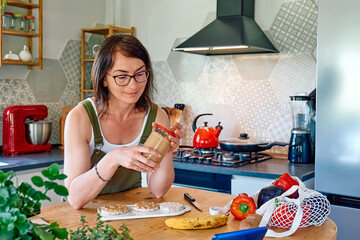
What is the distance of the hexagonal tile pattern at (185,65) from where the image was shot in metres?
3.65

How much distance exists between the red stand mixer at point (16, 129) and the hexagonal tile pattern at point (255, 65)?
1664 millimetres

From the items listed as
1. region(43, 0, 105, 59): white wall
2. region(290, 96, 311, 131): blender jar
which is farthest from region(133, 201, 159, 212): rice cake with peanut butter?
region(43, 0, 105, 59): white wall

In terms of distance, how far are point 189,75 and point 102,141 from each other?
2028mm

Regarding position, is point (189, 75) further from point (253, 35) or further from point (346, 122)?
point (346, 122)

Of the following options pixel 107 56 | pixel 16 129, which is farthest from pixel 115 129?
pixel 16 129

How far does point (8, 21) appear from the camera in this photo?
A: 3.25 meters

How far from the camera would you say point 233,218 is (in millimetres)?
1480

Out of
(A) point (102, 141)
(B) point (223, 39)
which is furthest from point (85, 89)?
(A) point (102, 141)

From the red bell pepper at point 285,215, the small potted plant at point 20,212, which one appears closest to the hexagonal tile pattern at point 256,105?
the red bell pepper at point 285,215

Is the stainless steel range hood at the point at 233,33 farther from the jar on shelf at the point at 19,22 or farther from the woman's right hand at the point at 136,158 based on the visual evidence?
the woman's right hand at the point at 136,158

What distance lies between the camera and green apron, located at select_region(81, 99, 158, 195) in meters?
1.75

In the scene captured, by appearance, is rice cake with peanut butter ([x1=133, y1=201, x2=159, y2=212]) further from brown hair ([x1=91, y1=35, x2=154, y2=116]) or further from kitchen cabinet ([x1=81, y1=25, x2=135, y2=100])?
kitchen cabinet ([x1=81, y1=25, x2=135, y2=100])

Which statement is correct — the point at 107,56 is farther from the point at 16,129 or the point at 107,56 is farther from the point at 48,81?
the point at 48,81

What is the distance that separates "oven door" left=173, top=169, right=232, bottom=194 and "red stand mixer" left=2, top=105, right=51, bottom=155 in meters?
1.24
